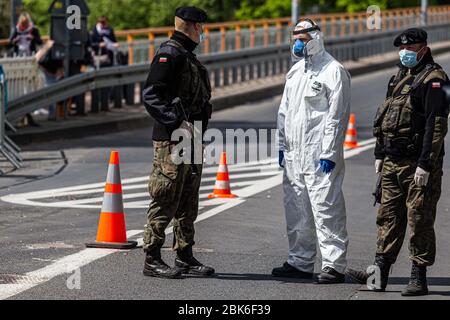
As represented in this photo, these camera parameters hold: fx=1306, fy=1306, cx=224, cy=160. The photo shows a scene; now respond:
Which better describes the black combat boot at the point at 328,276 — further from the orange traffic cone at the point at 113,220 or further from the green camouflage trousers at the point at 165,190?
the orange traffic cone at the point at 113,220

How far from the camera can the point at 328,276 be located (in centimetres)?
948

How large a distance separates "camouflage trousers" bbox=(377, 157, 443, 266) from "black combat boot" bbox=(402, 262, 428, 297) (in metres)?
0.05

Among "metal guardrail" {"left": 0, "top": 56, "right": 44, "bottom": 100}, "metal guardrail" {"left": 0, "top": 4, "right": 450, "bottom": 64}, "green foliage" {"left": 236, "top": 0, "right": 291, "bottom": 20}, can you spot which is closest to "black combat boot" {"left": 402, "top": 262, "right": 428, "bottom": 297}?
"metal guardrail" {"left": 0, "top": 56, "right": 44, "bottom": 100}

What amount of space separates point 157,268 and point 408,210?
1893 mm

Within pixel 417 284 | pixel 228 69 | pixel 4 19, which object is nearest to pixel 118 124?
pixel 228 69

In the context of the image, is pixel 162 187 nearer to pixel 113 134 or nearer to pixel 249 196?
pixel 249 196

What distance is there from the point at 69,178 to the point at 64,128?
15.6 ft

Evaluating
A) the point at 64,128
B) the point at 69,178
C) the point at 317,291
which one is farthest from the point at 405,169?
the point at 64,128

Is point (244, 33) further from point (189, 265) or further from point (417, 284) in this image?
point (417, 284)

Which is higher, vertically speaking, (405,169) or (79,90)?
(405,169)

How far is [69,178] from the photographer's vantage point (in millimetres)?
15938

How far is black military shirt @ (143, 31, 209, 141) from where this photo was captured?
373 inches

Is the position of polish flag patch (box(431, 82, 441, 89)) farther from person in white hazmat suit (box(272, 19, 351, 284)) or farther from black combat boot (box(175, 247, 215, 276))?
black combat boot (box(175, 247, 215, 276))
